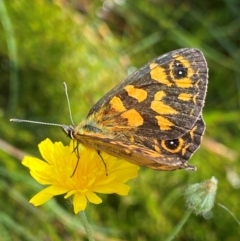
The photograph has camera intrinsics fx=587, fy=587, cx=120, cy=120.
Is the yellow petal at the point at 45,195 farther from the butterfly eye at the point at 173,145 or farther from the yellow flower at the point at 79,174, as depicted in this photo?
the butterfly eye at the point at 173,145

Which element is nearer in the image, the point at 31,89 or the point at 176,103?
the point at 176,103

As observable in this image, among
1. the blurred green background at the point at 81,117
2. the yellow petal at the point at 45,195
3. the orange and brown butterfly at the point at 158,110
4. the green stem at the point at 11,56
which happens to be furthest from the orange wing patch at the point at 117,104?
the green stem at the point at 11,56

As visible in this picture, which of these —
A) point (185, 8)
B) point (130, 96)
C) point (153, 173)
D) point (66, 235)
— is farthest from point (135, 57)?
point (130, 96)

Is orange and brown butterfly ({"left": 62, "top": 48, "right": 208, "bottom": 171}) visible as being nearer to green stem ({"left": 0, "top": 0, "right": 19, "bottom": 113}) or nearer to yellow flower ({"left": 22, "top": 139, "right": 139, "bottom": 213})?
yellow flower ({"left": 22, "top": 139, "right": 139, "bottom": 213})

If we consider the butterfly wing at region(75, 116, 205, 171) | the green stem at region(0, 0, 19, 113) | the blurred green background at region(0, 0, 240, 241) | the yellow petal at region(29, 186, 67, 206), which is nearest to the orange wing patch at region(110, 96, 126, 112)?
the butterfly wing at region(75, 116, 205, 171)

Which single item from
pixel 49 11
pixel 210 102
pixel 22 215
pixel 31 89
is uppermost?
pixel 49 11

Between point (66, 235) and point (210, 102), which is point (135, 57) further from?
point (66, 235)

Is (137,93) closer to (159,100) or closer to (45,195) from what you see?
(159,100)
